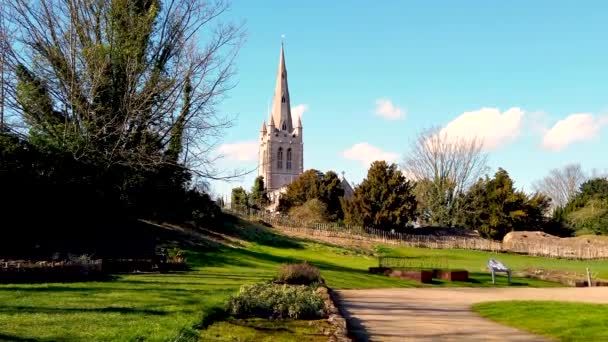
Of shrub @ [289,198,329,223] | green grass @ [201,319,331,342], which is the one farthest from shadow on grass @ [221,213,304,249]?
green grass @ [201,319,331,342]

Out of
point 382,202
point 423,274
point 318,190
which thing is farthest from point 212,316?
point 318,190

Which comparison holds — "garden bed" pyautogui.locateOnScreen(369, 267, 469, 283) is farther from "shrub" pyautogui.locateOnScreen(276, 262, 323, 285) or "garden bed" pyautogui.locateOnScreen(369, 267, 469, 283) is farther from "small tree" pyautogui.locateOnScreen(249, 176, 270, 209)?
"small tree" pyautogui.locateOnScreen(249, 176, 270, 209)

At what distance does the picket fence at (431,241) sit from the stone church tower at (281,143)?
74948mm

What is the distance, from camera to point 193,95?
874 inches

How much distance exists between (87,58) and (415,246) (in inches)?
1431

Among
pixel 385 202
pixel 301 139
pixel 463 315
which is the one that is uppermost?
pixel 301 139

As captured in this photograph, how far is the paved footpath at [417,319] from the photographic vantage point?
384 inches

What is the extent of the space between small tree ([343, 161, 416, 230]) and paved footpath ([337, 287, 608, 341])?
121 ft

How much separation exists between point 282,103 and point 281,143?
978 centimetres

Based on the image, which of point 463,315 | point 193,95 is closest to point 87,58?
point 193,95

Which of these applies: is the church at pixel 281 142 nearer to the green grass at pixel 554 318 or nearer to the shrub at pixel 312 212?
the shrub at pixel 312 212

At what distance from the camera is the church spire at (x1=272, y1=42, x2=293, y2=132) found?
126438 mm

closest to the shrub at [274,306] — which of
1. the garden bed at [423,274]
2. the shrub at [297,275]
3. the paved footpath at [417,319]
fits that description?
the paved footpath at [417,319]

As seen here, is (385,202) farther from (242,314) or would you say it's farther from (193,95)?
(242,314)
